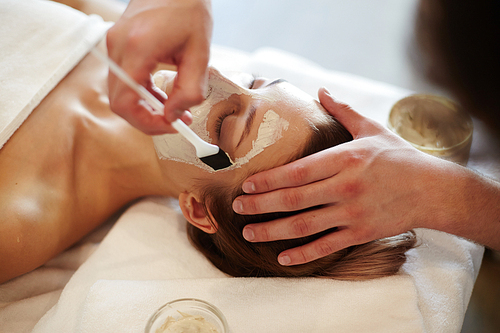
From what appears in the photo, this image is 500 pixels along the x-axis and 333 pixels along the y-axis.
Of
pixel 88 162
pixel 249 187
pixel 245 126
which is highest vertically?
pixel 245 126

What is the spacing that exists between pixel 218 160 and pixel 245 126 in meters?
0.11

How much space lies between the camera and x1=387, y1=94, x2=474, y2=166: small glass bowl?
4.03 ft

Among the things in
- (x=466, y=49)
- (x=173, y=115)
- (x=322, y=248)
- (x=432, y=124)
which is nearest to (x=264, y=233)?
(x=322, y=248)

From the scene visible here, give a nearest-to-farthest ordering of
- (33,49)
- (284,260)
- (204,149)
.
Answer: (204,149) → (284,260) → (33,49)

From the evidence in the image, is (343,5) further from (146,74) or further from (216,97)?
(146,74)

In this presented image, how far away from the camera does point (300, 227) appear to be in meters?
0.89

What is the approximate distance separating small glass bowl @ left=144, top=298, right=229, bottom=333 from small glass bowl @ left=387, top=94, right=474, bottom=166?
853 mm

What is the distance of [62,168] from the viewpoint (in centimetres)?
113

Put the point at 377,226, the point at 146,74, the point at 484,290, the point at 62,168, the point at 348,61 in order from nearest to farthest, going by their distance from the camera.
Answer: the point at 146,74, the point at 377,226, the point at 62,168, the point at 484,290, the point at 348,61

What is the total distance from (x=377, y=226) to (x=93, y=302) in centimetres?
76

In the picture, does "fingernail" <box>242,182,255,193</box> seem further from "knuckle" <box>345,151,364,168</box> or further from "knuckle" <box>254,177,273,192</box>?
"knuckle" <box>345,151,364,168</box>

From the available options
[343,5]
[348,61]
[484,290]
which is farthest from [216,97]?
[343,5]

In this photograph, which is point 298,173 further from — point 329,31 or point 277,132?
point 329,31

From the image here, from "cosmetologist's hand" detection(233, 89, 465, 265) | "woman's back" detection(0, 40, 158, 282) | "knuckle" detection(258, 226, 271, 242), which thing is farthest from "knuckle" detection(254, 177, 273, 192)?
"woman's back" detection(0, 40, 158, 282)
